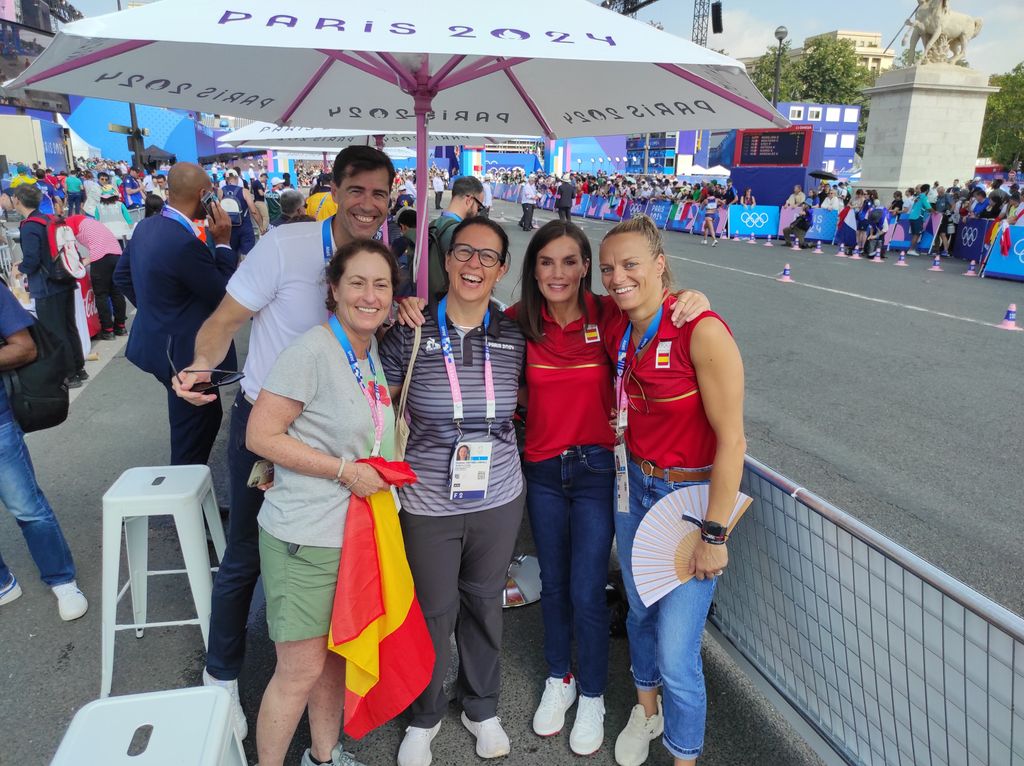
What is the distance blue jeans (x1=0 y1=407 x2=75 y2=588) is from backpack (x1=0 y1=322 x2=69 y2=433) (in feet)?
0.28

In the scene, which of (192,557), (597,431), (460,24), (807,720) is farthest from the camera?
(192,557)

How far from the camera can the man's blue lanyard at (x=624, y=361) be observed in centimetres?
228

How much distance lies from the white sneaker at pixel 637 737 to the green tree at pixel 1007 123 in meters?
79.1

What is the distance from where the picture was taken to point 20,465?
3.31 metres

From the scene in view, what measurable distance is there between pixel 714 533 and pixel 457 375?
1.00 metres

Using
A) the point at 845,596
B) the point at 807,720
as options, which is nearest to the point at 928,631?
the point at 845,596

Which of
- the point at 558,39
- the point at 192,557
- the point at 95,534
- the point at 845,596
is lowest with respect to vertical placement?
the point at 95,534

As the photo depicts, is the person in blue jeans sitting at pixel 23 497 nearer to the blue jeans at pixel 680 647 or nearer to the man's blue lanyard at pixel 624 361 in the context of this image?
the man's blue lanyard at pixel 624 361

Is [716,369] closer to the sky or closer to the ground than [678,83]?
closer to the ground

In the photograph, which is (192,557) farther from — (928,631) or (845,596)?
(928,631)

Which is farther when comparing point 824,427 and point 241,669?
point 824,427

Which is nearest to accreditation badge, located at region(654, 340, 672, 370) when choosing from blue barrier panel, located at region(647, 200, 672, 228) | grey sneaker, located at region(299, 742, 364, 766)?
grey sneaker, located at region(299, 742, 364, 766)

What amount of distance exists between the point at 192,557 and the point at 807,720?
8.17ft

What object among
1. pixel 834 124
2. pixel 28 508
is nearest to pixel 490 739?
pixel 28 508
